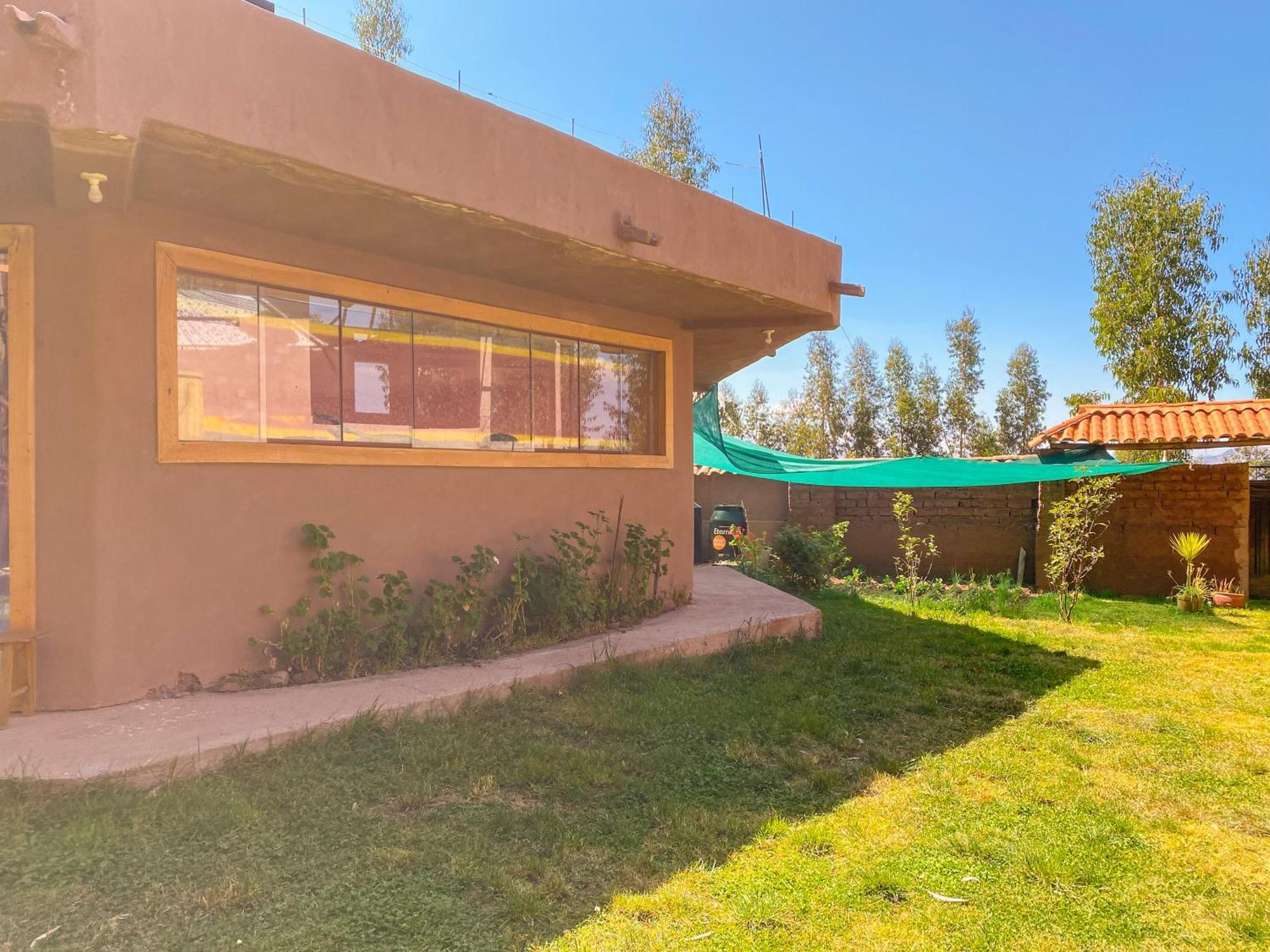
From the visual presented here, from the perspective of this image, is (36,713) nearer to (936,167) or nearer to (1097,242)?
(1097,242)

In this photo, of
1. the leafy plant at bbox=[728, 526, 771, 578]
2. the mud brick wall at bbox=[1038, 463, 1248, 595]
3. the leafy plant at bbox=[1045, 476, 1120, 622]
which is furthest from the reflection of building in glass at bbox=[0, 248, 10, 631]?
the mud brick wall at bbox=[1038, 463, 1248, 595]

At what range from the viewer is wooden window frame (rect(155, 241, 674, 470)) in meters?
4.41

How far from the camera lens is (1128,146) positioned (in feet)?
64.6

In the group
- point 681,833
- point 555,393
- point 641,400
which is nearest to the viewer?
point 681,833

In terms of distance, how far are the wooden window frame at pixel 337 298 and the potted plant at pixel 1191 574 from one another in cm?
653

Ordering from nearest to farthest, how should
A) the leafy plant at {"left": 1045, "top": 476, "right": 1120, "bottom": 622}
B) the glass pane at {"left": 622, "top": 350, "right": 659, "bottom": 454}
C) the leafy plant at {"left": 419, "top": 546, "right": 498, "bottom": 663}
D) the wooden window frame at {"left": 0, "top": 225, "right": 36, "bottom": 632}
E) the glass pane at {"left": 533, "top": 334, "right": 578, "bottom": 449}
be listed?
the wooden window frame at {"left": 0, "top": 225, "right": 36, "bottom": 632}, the leafy plant at {"left": 419, "top": 546, "right": 498, "bottom": 663}, the glass pane at {"left": 533, "top": 334, "right": 578, "bottom": 449}, the glass pane at {"left": 622, "top": 350, "right": 659, "bottom": 454}, the leafy plant at {"left": 1045, "top": 476, "right": 1120, "bottom": 622}

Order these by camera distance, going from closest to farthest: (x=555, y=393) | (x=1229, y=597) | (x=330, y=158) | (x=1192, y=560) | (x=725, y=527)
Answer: (x=330, y=158)
(x=555, y=393)
(x=1229, y=597)
(x=1192, y=560)
(x=725, y=527)

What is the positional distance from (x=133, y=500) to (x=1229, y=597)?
1105 cm

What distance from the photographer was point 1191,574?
32.5 ft

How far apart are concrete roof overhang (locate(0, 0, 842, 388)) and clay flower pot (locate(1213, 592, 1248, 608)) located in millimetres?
7299

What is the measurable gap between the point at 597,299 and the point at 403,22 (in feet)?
54.4

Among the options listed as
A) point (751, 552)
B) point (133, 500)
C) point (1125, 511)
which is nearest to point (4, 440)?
point (133, 500)

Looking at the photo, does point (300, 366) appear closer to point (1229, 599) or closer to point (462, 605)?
point (462, 605)

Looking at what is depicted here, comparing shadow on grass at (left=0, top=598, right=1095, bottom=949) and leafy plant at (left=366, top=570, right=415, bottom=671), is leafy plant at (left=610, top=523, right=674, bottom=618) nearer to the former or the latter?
shadow on grass at (left=0, top=598, right=1095, bottom=949)
